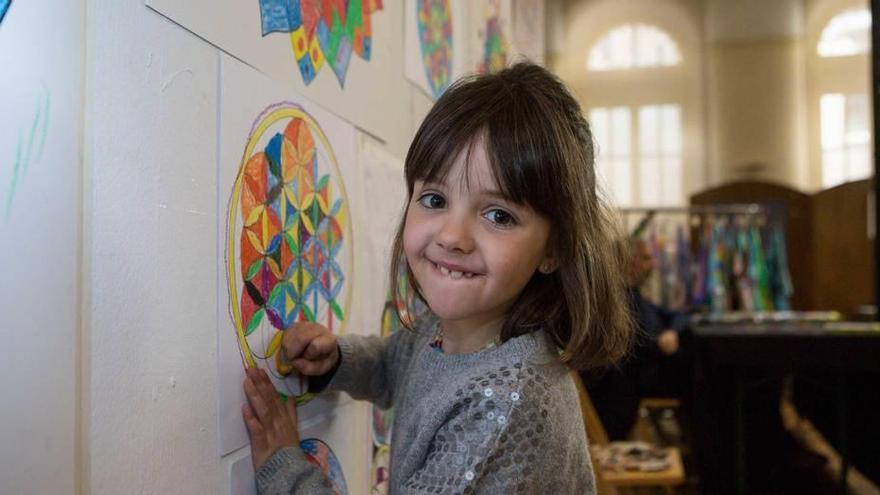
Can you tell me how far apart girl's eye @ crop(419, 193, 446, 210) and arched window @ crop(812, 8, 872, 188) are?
8809mm

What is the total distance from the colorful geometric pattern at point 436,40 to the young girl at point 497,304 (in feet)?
2.65

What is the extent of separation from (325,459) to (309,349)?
0.79ft

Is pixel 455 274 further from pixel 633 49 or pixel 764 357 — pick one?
pixel 633 49

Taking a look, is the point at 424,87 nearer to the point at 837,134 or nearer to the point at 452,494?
the point at 452,494

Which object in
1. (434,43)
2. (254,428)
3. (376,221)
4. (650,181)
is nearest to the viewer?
(254,428)

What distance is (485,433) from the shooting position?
0.86m

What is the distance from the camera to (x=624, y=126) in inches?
371

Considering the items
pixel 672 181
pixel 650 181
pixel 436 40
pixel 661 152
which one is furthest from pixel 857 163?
pixel 436 40

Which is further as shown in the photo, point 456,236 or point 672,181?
point 672,181

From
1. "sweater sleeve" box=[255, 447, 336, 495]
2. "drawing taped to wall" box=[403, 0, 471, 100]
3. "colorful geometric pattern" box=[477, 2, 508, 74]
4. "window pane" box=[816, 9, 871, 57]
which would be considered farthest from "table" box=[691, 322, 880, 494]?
"window pane" box=[816, 9, 871, 57]

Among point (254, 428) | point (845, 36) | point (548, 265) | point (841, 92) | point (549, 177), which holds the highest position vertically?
point (845, 36)

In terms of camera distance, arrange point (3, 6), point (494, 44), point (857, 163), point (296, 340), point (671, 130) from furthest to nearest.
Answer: point (671, 130)
point (857, 163)
point (494, 44)
point (296, 340)
point (3, 6)

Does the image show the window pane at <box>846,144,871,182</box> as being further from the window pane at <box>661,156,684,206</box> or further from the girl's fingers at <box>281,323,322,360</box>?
the girl's fingers at <box>281,323,322,360</box>

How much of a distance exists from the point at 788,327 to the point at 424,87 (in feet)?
10.2
